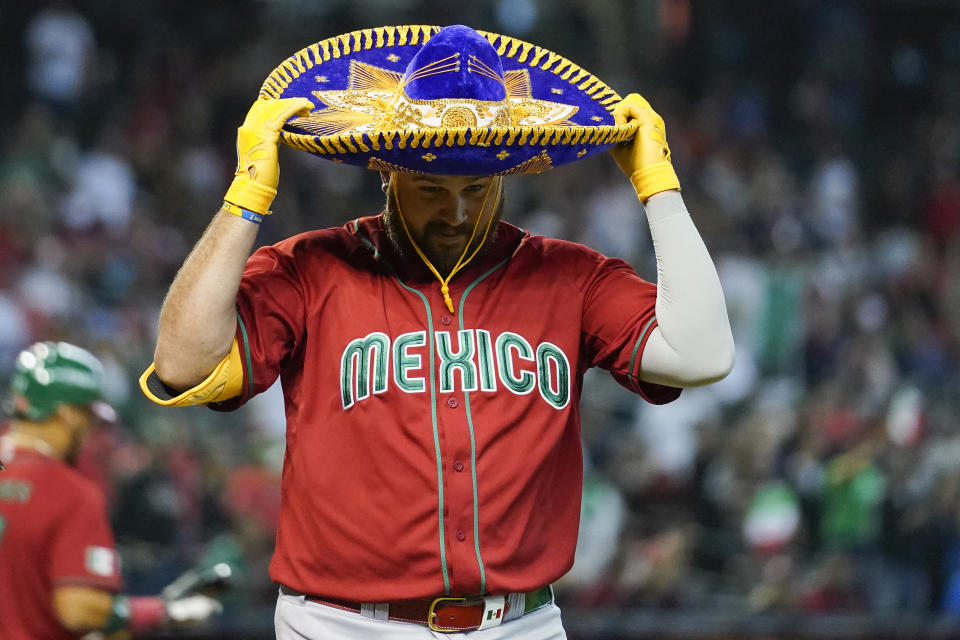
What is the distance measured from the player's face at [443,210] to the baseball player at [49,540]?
184 centimetres

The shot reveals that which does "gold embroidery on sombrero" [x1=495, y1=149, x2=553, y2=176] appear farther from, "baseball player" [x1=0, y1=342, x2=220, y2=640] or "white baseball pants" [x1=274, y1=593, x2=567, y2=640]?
"baseball player" [x1=0, y1=342, x2=220, y2=640]

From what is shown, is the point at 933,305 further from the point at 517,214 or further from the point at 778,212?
the point at 517,214

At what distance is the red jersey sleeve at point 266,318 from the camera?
98.7 inches

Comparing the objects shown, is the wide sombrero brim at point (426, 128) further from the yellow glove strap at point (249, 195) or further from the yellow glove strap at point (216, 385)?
the yellow glove strap at point (216, 385)

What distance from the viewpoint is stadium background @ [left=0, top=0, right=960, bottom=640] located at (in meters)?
7.38

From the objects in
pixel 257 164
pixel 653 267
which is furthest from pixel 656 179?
pixel 653 267

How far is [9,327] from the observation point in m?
7.93

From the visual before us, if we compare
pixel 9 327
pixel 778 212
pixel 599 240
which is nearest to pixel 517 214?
pixel 599 240

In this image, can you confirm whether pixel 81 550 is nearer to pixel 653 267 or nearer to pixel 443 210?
pixel 443 210

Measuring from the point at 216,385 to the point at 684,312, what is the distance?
2.95 feet

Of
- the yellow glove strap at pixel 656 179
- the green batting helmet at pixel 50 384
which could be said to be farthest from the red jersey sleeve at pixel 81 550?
the yellow glove strap at pixel 656 179

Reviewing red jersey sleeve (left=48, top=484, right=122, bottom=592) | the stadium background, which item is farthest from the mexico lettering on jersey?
the stadium background

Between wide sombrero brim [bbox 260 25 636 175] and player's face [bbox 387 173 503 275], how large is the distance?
9cm

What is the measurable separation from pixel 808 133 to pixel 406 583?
10.3 metres
